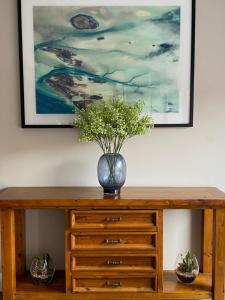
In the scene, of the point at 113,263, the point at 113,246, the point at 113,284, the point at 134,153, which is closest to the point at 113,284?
the point at 113,284

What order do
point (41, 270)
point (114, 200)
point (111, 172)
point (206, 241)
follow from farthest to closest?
point (206, 241), point (41, 270), point (111, 172), point (114, 200)

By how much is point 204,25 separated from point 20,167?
1.48 m

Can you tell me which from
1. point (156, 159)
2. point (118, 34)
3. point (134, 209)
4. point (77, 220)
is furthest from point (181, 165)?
point (118, 34)

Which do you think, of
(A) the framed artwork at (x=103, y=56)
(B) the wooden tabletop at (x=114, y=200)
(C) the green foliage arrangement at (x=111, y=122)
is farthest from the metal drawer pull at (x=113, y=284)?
(A) the framed artwork at (x=103, y=56)

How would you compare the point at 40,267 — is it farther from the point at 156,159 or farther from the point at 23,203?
the point at 156,159

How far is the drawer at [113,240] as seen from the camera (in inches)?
74.9

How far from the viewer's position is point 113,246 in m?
1.91

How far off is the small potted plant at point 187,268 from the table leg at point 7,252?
98 cm

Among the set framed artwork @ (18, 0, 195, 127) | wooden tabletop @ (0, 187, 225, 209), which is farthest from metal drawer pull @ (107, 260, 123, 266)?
framed artwork @ (18, 0, 195, 127)

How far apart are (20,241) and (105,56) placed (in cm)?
129

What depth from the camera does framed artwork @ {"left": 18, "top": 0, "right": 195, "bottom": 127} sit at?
213 cm

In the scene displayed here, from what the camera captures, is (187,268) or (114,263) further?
(187,268)

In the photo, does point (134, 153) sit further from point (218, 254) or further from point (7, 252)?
point (7, 252)

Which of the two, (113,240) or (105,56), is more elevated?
(105,56)
